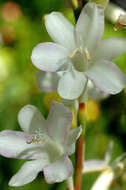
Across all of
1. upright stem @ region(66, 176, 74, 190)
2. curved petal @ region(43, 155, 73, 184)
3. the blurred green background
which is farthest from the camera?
the blurred green background

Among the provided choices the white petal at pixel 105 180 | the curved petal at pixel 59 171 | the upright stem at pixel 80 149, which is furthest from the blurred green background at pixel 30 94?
the curved petal at pixel 59 171

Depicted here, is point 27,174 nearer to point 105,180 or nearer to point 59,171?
point 59,171

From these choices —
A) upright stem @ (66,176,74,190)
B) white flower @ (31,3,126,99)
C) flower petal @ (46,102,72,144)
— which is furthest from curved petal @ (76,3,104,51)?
upright stem @ (66,176,74,190)

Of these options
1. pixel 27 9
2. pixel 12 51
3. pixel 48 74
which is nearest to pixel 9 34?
pixel 12 51

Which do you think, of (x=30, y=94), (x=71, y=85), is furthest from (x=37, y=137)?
(x=30, y=94)

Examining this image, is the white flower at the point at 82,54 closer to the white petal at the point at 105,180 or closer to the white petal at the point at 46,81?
the white petal at the point at 46,81

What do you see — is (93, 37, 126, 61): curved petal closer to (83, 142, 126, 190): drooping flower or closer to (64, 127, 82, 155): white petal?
(64, 127, 82, 155): white petal

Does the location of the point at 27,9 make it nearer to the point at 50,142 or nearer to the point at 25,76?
the point at 25,76
